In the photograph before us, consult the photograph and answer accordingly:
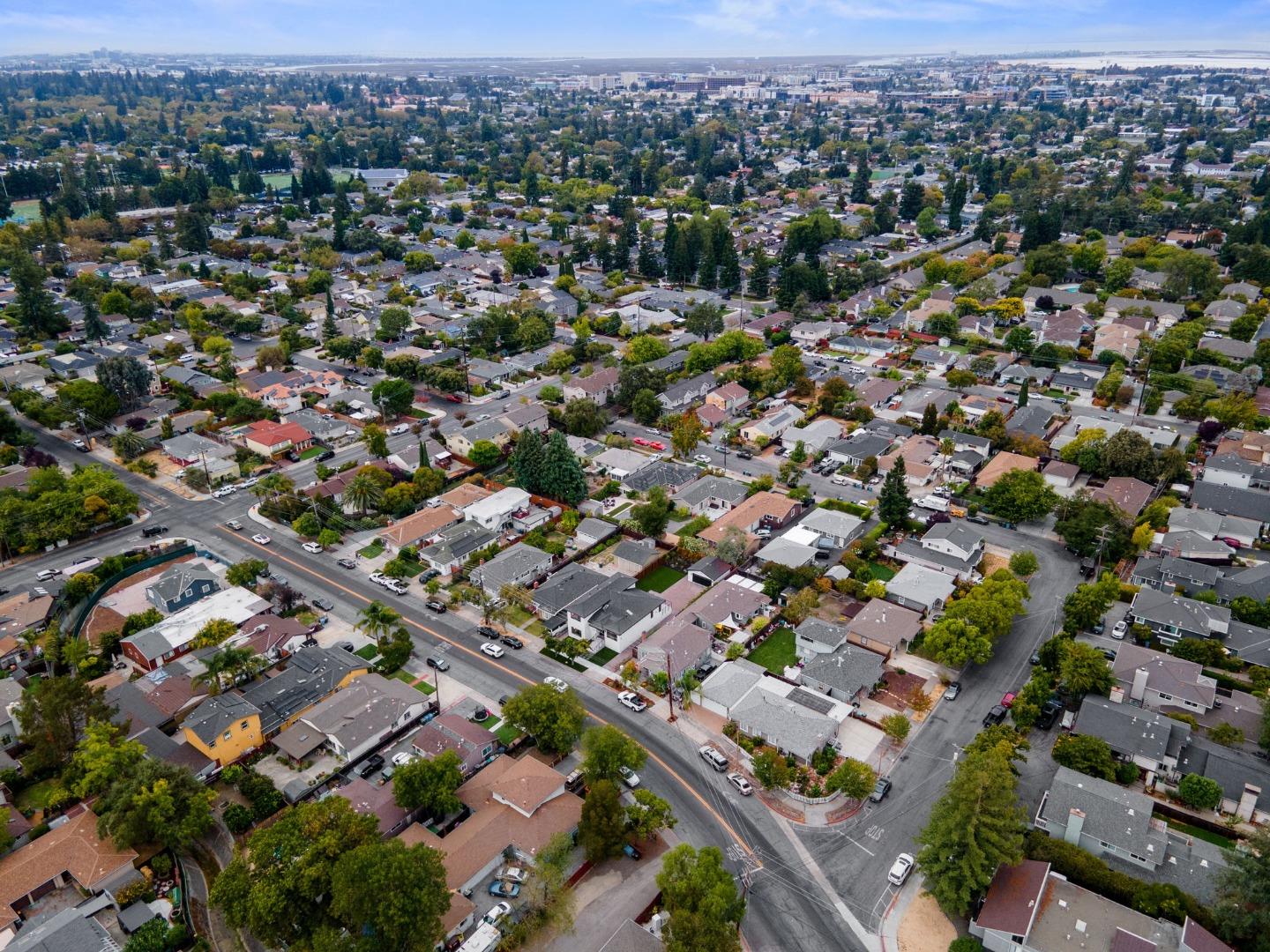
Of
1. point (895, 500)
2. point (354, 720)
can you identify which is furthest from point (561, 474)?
point (354, 720)

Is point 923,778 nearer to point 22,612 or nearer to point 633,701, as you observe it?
point 633,701

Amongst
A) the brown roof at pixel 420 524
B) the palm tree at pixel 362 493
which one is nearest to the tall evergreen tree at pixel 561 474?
the brown roof at pixel 420 524

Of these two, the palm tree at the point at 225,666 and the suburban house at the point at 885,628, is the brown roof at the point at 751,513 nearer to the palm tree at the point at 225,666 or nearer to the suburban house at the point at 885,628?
the suburban house at the point at 885,628

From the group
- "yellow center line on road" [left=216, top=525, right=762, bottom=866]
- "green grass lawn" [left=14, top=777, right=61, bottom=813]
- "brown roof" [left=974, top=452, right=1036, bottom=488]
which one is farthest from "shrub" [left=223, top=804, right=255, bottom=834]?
"brown roof" [left=974, top=452, right=1036, bottom=488]

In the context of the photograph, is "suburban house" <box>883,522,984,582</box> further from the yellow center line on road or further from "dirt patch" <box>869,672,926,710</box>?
the yellow center line on road

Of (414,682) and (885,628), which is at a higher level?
(885,628)

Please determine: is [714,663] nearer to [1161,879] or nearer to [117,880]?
[1161,879]
